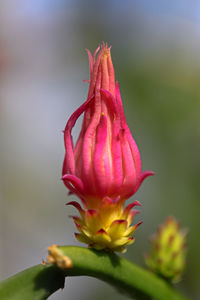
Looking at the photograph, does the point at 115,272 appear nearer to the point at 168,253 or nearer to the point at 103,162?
the point at 103,162

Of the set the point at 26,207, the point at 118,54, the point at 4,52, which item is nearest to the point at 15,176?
the point at 26,207

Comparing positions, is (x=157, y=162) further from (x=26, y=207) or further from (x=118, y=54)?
(x=26, y=207)

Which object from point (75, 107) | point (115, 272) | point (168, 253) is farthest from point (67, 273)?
point (75, 107)

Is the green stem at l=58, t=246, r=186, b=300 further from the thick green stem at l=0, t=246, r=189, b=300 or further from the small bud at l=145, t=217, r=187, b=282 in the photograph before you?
the small bud at l=145, t=217, r=187, b=282

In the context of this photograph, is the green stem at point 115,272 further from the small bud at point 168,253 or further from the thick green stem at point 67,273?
the small bud at point 168,253

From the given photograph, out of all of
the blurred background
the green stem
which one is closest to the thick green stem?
the green stem
